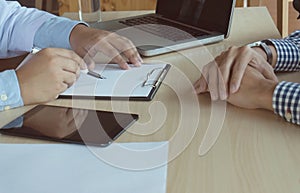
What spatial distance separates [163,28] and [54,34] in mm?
318

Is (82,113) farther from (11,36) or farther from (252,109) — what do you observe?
(11,36)

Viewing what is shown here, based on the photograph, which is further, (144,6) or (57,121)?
(144,6)

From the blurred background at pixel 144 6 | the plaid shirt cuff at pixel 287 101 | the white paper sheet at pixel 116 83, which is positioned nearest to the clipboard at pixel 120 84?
the white paper sheet at pixel 116 83

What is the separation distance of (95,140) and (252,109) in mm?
294

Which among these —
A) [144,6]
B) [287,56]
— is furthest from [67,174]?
[144,6]

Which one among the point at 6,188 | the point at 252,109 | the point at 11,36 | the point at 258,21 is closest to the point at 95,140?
the point at 6,188

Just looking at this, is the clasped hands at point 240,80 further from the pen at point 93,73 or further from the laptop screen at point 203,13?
the laptop screen at point 203,13

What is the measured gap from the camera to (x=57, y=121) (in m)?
0.85

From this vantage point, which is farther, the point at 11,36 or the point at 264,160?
the point at 11,36

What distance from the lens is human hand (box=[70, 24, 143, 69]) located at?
1112 mm

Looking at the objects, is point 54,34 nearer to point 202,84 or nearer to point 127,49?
point 127,49

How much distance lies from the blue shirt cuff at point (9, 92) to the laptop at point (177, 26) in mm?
360

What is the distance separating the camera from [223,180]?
651 mm

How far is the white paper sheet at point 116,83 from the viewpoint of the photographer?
3.14 ft
